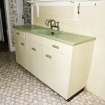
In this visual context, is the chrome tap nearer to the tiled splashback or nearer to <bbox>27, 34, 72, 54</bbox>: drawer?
<bbox>27, 34, 72, 54</bbox>: drawer

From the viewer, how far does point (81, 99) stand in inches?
76.4

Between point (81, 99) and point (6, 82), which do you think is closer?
point (81, 99)

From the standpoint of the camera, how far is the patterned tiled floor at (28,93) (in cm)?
185

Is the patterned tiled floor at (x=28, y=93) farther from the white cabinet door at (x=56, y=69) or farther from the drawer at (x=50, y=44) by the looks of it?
the drawer at (x=50, y=44)

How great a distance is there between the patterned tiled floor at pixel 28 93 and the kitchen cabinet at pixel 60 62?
0.12m

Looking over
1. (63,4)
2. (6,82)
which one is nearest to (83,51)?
(63,4)

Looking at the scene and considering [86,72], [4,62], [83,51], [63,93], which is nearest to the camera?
[83,51]

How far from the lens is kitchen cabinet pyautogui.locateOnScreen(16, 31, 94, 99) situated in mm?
1650

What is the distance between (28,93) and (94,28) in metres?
1.46

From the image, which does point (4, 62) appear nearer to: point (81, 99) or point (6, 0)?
point (6, 0)

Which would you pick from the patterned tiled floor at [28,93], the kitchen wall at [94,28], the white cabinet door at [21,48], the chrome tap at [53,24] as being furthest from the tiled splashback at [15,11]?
the patterned tiled floor at [28,93]

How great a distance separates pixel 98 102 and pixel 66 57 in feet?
2.99

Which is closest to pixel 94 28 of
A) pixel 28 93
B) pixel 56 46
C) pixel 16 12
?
pixel 56 46

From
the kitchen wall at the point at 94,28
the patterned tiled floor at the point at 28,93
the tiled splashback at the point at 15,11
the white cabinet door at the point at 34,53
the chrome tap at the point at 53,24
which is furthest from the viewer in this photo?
the tiled splashback at the point at 15,11
